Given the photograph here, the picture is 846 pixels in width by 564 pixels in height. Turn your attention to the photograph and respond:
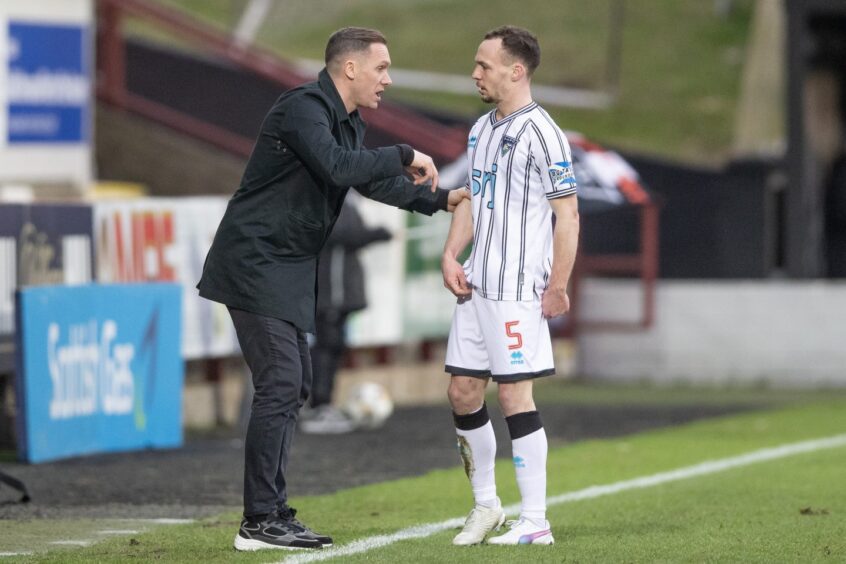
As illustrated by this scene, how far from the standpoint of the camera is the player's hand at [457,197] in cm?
748

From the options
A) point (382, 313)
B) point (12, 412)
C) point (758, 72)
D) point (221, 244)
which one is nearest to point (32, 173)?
point (382, 313)

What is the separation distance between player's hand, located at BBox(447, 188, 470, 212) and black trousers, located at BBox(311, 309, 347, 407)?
611 centimetres

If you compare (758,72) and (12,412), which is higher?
(758,72)

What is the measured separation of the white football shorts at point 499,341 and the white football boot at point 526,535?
23.0 inches

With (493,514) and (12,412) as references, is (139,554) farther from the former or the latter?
(12,412)

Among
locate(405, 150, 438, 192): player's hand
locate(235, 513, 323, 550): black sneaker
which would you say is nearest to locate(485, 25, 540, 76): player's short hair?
locate(405, 150, 438, 192): player's hand

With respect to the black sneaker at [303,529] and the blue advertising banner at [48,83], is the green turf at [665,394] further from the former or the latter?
the black sneaker at [303,529]

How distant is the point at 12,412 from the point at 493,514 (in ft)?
16.5

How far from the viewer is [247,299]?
23.8ft

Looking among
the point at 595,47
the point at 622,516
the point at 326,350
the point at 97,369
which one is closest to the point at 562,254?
the point at 622,516

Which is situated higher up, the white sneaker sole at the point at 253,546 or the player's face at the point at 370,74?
the player's face at the point at 370,74

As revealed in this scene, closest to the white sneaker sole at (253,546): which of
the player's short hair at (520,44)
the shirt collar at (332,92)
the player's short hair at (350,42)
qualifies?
the shirt collar at (332,92)

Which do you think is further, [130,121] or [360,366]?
[130,121]

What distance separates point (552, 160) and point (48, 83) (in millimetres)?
11838
